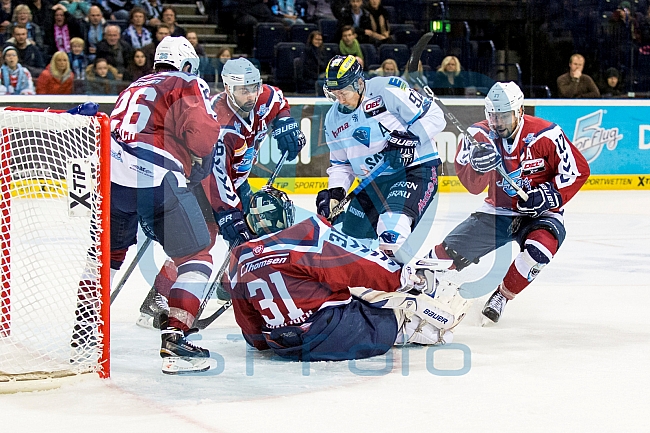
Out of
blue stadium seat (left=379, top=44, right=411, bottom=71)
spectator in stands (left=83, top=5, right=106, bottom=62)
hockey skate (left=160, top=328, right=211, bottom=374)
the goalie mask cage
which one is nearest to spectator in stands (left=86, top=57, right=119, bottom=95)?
spectator in stands (left=83, top=5, right=106, bottom=62)

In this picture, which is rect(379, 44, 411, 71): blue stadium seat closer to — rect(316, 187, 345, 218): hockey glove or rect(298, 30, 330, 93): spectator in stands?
rect(298, 30, 330, 93): spectator in stands

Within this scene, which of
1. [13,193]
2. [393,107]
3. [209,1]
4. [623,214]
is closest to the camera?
[13,193]

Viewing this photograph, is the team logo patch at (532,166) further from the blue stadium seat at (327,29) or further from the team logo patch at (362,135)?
the blue stadium seat at (327,29)

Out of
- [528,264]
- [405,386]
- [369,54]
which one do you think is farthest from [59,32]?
[405,386]

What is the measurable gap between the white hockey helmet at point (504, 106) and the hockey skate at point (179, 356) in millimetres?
A: 1810

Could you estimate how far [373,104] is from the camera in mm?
4207

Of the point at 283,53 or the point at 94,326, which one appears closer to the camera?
the point at 94,326

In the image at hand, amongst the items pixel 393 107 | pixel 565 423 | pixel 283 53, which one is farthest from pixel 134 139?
pixel 283 53

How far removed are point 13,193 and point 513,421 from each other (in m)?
1.79

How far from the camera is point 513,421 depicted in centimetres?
241

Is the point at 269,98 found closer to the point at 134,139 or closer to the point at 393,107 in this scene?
the point at 393,107

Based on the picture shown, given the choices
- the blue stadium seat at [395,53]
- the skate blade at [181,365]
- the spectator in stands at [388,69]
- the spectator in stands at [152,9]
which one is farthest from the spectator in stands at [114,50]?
the skate blade at [181,365]

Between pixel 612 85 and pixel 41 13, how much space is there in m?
5.73

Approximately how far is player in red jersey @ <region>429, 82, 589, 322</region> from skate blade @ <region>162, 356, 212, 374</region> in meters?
1.41
